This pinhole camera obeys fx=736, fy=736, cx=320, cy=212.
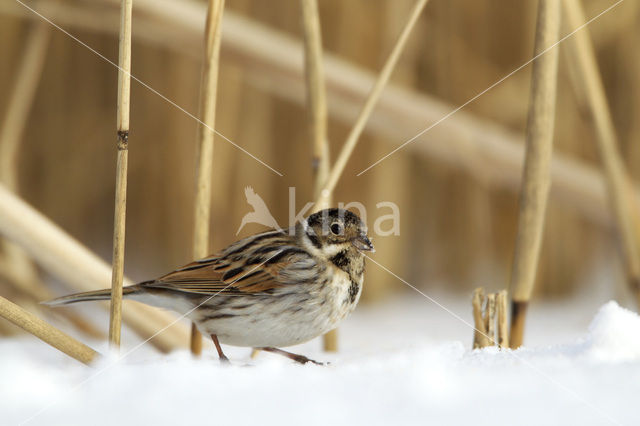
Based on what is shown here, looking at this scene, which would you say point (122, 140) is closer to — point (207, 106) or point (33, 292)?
point (207, 106)

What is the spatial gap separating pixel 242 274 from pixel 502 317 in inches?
Result: 28.5

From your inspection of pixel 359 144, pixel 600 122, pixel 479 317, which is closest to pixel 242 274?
pixel 479 317

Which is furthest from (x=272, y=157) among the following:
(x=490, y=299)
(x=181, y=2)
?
(x=490, y=299)

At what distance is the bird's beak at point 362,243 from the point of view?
6.84ft

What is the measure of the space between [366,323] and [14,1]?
7.28 feet

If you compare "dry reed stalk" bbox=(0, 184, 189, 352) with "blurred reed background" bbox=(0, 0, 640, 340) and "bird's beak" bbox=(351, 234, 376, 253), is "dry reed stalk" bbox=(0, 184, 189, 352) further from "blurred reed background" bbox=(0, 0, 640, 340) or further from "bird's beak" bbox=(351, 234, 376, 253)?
"blurred reed background" bbox=(0, 0, 640, 340)

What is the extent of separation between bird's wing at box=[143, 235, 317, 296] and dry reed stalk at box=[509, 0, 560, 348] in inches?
22.9

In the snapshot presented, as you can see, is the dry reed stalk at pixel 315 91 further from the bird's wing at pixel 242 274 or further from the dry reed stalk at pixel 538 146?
the dry reed stalk at pixel 538 146

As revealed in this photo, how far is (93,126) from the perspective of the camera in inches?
161

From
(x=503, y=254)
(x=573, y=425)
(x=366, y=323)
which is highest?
(x=573, y=425)

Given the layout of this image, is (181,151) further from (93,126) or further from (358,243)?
(358,243)

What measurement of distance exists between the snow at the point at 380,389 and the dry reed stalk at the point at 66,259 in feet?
1.69

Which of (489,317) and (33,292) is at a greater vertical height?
(489,317)

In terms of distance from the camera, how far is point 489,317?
182cm
